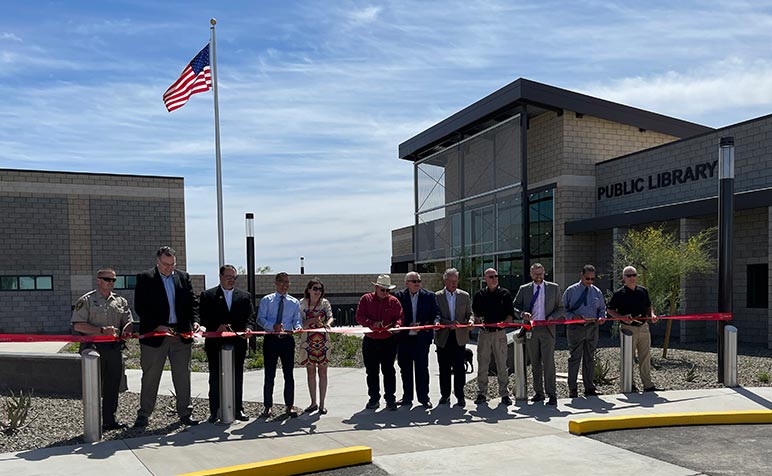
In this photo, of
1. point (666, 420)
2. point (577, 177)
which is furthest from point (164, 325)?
point (577, 177)

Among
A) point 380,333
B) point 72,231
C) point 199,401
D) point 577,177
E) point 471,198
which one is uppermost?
point 577,177

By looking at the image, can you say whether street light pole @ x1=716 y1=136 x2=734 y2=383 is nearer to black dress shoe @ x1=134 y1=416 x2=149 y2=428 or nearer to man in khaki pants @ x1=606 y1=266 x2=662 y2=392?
man in khaki pants @ x1=606 y1=266 x2=662 y2=392

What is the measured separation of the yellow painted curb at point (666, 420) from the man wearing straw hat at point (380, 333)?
2452mm

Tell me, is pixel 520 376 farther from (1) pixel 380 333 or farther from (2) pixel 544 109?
(2) pixel 544 109

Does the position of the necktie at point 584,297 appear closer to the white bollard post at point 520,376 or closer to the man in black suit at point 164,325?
the white bollard post at point 520,376

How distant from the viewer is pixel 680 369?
12.8 m

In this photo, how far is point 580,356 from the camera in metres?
9.86

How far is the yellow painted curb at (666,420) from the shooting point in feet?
25.1

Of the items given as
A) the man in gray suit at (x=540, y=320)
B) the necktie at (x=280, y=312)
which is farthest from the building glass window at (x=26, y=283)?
the man in gray suit at (x=540, y=320)

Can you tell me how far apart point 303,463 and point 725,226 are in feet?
26.1

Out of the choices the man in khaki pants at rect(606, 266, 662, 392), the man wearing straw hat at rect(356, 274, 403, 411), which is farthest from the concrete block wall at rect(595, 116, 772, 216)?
the man wearing straw hat at rect(356, 274, 403, 411)

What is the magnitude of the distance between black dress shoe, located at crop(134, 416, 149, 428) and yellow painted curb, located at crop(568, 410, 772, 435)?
4.76 meters

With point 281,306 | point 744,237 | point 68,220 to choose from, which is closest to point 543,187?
point 744,237

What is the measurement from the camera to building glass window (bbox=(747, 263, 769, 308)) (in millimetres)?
17531
